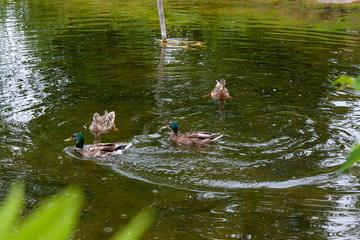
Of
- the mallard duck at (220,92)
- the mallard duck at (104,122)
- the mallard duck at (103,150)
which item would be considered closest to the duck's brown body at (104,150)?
the mallard duck at (103,150)

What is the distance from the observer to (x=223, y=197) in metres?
7.06

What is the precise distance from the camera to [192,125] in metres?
10.2

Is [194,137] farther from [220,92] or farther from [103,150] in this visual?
[220,92]

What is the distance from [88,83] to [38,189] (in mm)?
6311

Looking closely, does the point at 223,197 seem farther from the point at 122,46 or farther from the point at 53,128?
the point at 122,46

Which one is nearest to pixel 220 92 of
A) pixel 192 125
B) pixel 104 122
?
pixel 192 125

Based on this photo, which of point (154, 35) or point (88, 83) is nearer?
point (88, 83)

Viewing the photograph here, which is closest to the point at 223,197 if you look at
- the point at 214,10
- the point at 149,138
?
the point at 149,138

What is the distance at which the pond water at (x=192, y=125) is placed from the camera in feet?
21.5

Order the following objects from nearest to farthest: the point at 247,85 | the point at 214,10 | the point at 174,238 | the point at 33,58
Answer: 1. the point at 174,238
2. the point at 247,85
3. the point at 33,58
4. the point at 214,10

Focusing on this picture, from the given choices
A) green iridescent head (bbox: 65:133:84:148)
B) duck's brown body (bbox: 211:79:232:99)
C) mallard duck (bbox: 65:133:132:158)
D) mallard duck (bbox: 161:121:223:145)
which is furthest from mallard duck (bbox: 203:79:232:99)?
green iridescent head (bbox: 65:133:84:148)

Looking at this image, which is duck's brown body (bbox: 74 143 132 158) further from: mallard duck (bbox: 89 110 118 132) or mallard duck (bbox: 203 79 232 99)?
mallard duck (bbox: 203 79 232 99)

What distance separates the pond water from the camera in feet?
21.5

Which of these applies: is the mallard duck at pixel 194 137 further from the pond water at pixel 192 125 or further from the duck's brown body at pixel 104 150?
the duck's brown body at pixel 104 150
